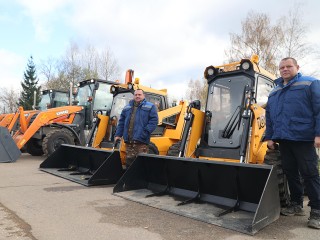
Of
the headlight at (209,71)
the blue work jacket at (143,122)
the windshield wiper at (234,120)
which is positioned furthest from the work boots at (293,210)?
the blue work jacket at (143,122)

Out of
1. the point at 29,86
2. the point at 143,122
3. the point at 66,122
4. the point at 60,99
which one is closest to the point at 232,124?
the point at 143,122

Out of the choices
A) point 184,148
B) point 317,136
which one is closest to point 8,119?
point 184,148

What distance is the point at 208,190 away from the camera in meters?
4.98

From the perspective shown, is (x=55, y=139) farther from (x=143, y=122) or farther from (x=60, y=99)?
(x=60, y=99)

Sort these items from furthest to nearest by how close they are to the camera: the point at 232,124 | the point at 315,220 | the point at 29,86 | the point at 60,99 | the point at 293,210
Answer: the point at 29,86 → the point at 60,99 → the point at 232,124 → the point at 293,210 → the point at 315,220

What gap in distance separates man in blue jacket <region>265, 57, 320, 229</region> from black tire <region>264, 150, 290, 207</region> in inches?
6.7

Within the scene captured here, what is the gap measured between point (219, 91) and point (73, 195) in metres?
3.06

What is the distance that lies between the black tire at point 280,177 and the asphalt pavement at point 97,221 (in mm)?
317

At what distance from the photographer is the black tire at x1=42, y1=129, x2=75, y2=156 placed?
1025cm

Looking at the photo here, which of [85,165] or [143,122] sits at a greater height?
[143,122]

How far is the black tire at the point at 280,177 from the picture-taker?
4.62 metres

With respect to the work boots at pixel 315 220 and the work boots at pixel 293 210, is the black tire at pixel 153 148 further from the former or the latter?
the work boots at pixel 315 220

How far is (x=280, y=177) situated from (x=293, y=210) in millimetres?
459

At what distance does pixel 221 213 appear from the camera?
434 centimetres
